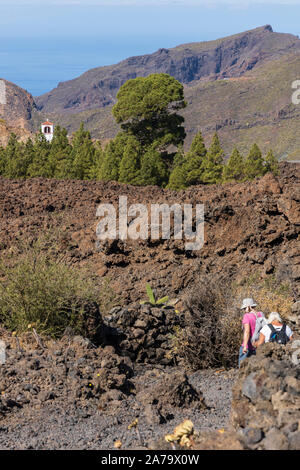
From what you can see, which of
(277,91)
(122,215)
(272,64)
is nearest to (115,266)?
(122,215)

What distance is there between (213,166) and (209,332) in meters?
19.5

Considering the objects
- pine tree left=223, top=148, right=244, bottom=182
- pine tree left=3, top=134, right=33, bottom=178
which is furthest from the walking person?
pine tree left=3, top=134, right=33, bottom=178

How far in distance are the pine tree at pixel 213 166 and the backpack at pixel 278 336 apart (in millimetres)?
19983

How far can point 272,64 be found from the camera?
13262 cm

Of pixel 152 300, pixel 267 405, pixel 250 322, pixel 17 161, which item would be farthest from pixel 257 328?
pixel 17 161

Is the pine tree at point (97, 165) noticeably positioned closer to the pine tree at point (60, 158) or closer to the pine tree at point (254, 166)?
the pine tree at point (60, 158)

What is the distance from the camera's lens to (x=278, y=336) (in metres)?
6.20

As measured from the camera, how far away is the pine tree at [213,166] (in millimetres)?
25973

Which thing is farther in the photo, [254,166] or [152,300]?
[254,166]

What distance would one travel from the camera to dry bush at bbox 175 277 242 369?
7.47m

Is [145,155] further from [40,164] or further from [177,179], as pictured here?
[40,164]

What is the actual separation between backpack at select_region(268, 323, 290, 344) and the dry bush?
1272 millimetres

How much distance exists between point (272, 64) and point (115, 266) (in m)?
132

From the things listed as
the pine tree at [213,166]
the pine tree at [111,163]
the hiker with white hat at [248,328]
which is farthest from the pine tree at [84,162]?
the hiker with white hat at [248,328]
